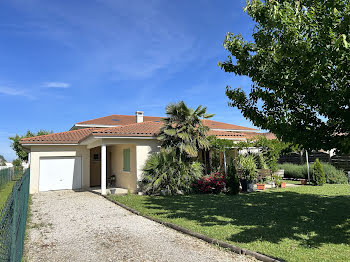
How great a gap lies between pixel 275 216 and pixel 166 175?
617 cm

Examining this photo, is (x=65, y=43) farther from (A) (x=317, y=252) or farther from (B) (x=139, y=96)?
(A) (x=317, y=252)

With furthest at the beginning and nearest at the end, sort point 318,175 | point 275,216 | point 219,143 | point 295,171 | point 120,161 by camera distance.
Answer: point 295,171 < point 120,161 < point 318,175 < point 219,143 < point 275,216

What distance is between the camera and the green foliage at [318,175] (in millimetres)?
15516

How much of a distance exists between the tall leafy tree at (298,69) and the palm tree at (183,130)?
220 inches

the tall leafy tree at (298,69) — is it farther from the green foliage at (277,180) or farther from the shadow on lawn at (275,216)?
the green foliage at (277,180)

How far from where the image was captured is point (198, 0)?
452 inches

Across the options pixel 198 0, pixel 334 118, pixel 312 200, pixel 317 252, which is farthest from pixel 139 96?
pixel 317 252

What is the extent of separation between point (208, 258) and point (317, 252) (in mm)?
2112

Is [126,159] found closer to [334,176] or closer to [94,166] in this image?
[94,166]

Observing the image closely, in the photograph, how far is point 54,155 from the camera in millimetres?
16141

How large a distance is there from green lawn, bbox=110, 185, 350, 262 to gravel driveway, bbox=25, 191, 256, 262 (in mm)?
669

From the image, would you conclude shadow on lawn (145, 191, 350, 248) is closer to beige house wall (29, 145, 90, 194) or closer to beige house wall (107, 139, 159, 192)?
beige house wall (107, 139, 159, 192)

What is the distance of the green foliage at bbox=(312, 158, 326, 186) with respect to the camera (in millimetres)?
15516

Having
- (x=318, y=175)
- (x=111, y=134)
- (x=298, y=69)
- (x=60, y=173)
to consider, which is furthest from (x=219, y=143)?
(x=60, y=173)
